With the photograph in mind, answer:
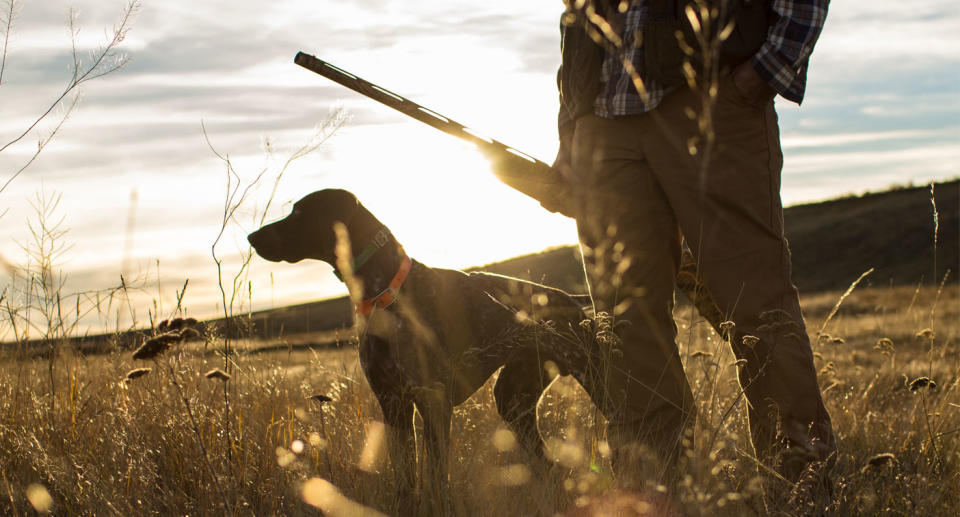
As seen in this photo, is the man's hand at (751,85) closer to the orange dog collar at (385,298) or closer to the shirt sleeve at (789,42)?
the shirt sleeve at (789,42)

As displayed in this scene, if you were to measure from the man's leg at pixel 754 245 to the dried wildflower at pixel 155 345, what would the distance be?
6.64 feet

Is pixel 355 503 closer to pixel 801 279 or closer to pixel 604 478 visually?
pixel 604 478

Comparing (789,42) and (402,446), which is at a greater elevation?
(789,42)

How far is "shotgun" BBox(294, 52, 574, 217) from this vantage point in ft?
12.9

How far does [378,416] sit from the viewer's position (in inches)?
170

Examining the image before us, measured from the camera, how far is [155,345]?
2457 mm

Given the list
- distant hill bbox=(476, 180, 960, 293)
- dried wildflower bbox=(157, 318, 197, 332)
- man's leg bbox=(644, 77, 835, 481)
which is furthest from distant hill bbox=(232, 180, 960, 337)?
dried wildflower bbox=(157, 318, 197, 332)

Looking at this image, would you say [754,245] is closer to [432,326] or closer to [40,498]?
[432,326]

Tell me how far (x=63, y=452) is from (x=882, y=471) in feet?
12.2

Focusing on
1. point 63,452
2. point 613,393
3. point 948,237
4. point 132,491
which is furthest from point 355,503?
point 948,237

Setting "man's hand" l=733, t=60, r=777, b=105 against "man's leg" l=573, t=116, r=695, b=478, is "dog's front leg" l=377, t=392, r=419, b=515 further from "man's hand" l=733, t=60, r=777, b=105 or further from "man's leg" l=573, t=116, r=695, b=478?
"man's hand" l=733, t=60, r=777, b=105

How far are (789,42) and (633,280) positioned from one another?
1.17 m

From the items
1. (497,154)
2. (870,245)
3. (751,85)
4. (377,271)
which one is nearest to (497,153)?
(497,154)

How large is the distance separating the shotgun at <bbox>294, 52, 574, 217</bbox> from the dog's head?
58cm
